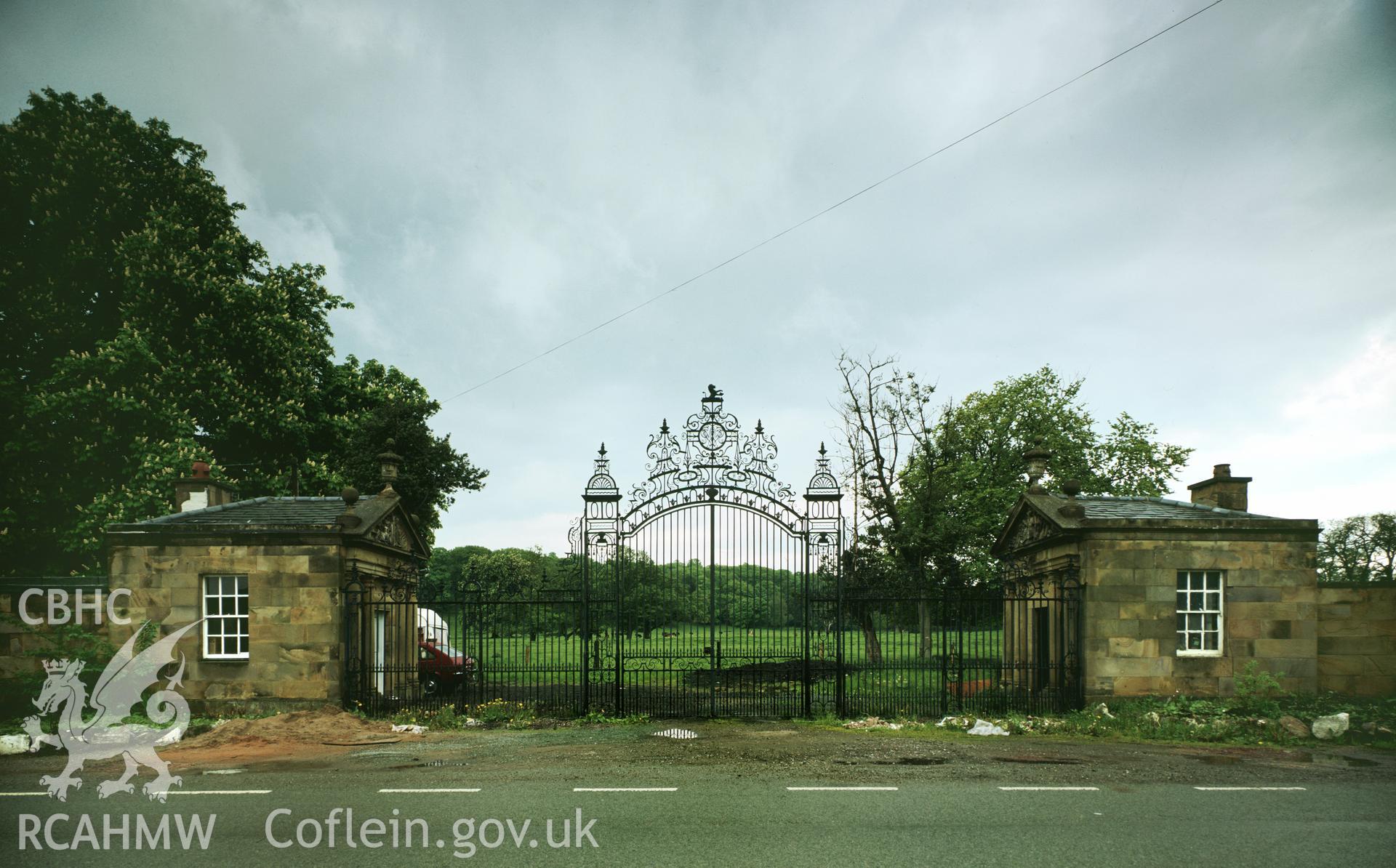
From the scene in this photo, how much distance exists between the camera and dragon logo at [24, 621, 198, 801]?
1137 centimetres

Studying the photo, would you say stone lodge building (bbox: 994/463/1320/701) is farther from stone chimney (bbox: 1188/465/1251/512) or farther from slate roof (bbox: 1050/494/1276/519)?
stone chimney (bbox: 1188/465/1251/512)

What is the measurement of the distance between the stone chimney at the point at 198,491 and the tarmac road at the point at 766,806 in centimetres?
730

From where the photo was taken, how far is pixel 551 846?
7242 millimetres

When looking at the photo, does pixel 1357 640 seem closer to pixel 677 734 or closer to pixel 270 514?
pixel 677 734

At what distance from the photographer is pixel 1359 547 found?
4791cm

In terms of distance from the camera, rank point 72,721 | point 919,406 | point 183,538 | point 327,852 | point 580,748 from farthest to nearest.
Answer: point 919,406, point 183,538, point 72,721, point 580,748, point 327,852

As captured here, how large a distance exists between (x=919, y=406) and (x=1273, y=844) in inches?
1171

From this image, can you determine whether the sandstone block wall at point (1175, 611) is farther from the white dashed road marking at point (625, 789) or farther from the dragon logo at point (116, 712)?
the dragon logo at point (116, 712)

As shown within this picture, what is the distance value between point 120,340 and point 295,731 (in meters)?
16.7

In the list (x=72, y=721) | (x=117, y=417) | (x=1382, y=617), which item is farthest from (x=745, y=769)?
(x=117, y=417)

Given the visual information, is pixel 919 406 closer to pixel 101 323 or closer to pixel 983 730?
pixel 983 730

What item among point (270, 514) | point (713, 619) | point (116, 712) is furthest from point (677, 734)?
point (116, 712)

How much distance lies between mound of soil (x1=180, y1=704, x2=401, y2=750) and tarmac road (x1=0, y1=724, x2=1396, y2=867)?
169 cm

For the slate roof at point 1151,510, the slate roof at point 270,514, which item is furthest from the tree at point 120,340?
the slate roof at point 1151,510
